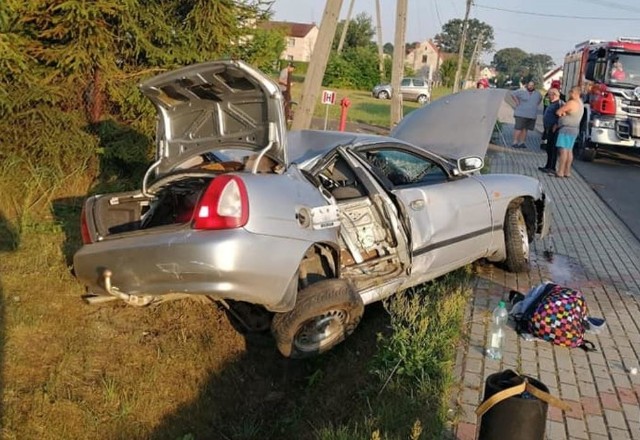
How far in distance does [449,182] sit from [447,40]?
369 ft

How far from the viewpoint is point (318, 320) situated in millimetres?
4723

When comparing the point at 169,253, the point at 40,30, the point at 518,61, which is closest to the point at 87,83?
the point at 40,30

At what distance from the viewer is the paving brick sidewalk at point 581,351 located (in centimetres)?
395

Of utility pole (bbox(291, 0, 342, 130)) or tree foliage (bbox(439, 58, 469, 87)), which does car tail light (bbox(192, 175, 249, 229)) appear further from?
tree foliage (bbox(439, 58, 469, 87))

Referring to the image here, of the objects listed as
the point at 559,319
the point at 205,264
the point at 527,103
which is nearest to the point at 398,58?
the point at 527,103

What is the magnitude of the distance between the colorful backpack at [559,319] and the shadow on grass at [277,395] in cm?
121

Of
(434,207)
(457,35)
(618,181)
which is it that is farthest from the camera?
(457,35)

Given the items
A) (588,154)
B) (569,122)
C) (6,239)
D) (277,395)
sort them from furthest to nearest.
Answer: (588,154)
(569,122)
(6,239)
(277,395)

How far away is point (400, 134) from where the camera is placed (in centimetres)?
703

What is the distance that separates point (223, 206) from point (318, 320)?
1.21m

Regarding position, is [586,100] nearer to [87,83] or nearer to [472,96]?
[472,96]

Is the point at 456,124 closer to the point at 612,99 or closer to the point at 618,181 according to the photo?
the point at 618,181

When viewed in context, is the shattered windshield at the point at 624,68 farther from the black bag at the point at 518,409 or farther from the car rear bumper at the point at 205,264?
the black bag at the point at 518,409

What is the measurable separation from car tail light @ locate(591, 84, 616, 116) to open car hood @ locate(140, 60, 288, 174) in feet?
48.6
